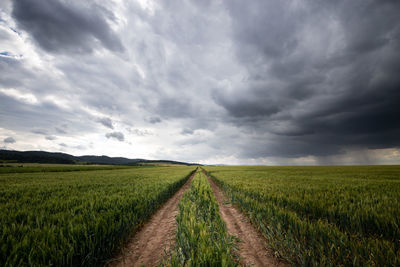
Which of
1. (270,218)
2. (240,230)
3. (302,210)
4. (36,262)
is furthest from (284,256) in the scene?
(36,262)

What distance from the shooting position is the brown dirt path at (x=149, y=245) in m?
3.29

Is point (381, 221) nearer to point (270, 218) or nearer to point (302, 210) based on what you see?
point (302, 210)

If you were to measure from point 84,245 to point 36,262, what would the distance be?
26.8 inches

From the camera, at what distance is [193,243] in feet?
9.46

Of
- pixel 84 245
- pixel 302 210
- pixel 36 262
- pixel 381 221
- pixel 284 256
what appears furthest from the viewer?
pixel 302 210

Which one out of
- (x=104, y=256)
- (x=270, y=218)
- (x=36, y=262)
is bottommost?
(x=104, y=256)

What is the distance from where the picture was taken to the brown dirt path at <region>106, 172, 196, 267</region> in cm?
329

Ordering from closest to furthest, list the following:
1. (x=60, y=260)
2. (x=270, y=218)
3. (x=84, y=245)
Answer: (x=60, y=260) < (x=84, y=245) < (x=270, y=218)

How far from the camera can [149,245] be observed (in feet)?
13.3

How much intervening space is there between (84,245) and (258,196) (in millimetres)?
6678

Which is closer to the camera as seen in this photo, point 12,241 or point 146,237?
point 12,241

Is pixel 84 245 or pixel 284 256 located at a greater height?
pixel 84 245

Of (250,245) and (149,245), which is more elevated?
(250,245)

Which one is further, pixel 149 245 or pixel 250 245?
pixel 149 245
